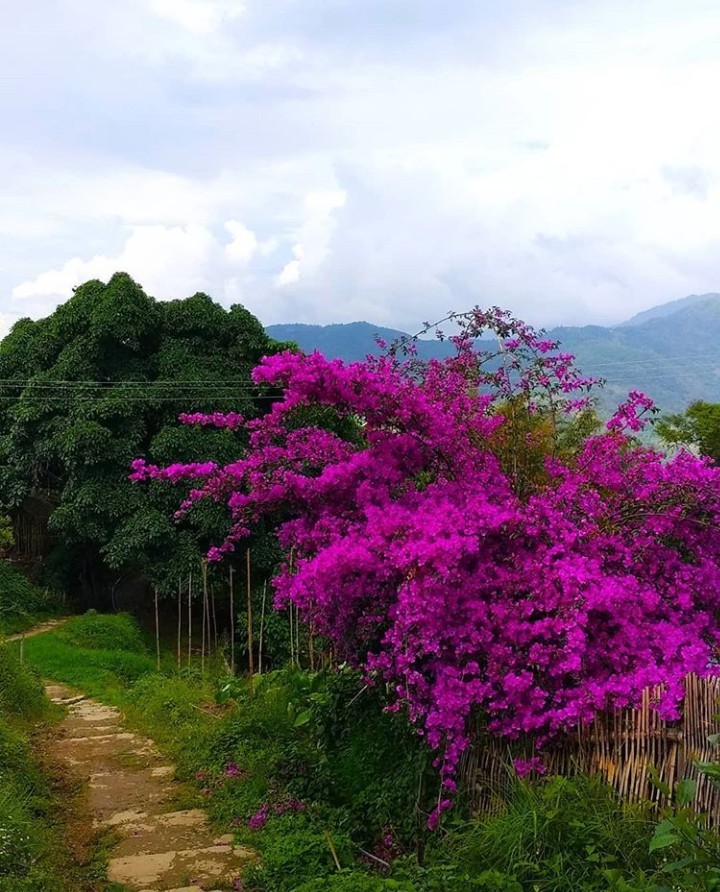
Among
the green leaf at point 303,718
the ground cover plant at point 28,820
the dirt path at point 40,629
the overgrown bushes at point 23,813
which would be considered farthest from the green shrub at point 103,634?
the green leaf at point 303,718

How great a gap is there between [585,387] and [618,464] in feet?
1.92

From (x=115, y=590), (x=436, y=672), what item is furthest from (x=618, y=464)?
(x=115, y=590)

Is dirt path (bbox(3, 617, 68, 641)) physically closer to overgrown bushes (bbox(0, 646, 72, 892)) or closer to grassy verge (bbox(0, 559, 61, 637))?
grassy verge (bbox(0, 559, 61, 637))

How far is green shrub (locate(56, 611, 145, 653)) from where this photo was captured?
1300cm

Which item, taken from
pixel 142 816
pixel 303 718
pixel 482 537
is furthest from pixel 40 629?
pixel 482 537

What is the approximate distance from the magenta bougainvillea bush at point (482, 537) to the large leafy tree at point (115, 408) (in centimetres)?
945

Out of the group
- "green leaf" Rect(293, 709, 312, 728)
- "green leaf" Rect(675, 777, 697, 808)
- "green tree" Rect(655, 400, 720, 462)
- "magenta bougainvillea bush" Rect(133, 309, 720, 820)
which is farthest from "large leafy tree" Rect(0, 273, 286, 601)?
"green tree" Rect(655, 400, 720, 462)

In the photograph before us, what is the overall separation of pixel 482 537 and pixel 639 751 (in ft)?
4.20

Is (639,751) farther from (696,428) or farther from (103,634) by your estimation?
(696,428)

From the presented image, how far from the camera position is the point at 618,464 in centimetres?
530

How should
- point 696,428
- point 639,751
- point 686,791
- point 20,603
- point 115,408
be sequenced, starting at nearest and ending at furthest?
point 686,791
point 639,751
point 20,603
point 115,408
point 696,428

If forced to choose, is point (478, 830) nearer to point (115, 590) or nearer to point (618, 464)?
point (618, 464)

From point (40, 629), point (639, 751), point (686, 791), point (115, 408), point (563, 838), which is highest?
point (115, 408)

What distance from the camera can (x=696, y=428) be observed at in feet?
93.0
